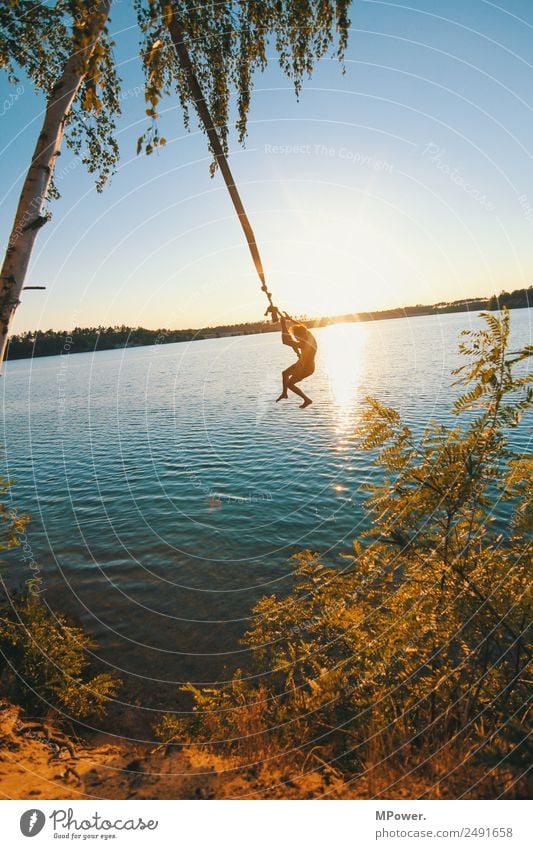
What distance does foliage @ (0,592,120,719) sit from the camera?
25.1ft

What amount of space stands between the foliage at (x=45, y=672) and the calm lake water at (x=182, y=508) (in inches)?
65.3

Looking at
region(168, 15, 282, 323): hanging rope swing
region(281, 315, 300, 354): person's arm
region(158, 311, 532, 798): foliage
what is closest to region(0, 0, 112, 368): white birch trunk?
region(168, 15, 282, 323): hanging rope swing

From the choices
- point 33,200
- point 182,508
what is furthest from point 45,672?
point 182,508

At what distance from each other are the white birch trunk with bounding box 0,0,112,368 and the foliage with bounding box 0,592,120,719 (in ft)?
23.1

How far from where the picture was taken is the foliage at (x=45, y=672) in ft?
25.1

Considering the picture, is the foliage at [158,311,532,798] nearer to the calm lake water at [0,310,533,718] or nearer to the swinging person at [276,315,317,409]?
the swinging person at [276,315,317,409]

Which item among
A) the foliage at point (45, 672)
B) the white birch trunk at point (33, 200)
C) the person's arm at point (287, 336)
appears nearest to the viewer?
the white birch trunk at point (33, 200)

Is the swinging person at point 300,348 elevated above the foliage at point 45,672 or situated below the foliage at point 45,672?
above

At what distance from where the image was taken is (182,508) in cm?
2200

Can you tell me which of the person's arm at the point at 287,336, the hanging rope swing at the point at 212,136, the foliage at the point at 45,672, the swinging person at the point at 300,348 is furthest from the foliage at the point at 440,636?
the foliage at the point at 45,672

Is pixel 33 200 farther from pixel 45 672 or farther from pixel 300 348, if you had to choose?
pixel 45 672

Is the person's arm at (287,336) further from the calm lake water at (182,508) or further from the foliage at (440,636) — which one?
the calm lake water at (182,508)

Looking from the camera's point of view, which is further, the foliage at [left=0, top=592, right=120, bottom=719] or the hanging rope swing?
the foliage at [left=0, top=592, right=120, bottom=719]
